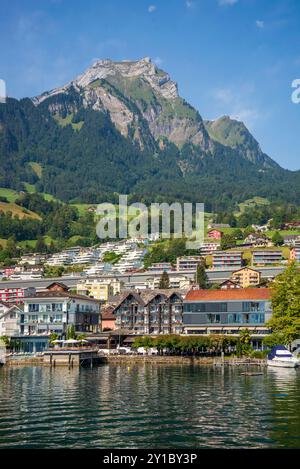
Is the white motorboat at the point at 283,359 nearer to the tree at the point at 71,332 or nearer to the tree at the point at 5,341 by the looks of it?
the tree at the point at 71,332

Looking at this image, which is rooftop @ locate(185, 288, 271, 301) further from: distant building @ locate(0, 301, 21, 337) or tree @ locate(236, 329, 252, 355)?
distant building @ locate(0, 301, 21, 337)

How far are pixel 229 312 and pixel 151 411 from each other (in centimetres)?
6824

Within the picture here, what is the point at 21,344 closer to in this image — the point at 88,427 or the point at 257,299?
the point at 257,299

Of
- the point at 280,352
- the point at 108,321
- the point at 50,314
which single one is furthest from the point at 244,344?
the point at 108,321

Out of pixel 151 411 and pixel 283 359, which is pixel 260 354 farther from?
pixel 151 411

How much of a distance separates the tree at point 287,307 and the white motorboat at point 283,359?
14.5ft

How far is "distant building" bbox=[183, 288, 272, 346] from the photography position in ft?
355

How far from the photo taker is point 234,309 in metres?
110

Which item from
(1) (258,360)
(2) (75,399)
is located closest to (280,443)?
(2) (75,399)

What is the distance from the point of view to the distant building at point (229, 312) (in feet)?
355

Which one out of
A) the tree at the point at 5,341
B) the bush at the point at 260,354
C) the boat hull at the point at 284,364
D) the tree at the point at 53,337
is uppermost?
the tree at the point at 53,337

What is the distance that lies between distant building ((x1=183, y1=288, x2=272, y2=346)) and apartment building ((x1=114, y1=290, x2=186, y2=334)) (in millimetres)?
5956

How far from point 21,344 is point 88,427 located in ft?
262

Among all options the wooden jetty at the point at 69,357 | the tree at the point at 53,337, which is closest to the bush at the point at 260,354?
the wooden jetty at the point at 69,357
